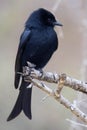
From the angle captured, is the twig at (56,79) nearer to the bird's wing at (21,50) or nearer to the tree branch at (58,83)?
the tree branch at (58,83)

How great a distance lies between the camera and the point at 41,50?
686cm

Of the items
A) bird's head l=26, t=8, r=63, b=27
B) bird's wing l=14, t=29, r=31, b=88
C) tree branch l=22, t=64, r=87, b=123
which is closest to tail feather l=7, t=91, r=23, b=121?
bird's wing l=14, t=29, r=31, b=88

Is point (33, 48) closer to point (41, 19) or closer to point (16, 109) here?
point (41, 19)

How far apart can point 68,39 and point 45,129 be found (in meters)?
0.98

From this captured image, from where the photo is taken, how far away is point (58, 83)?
588 cm

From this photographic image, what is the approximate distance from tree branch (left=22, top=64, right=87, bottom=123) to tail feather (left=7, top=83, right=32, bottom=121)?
30 centimetres

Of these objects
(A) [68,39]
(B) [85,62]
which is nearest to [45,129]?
(A) [68,39]

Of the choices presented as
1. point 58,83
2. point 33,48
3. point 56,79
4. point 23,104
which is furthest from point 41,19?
point 58,83

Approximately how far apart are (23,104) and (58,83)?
35.0 inches

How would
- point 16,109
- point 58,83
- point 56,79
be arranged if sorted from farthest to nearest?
point 16,109 → point 56,79 → point 58,83

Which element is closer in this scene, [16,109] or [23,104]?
[16,109]

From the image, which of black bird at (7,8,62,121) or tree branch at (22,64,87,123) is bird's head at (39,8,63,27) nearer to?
black bird at (7,8,62,121)

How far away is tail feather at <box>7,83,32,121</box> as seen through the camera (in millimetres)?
6542

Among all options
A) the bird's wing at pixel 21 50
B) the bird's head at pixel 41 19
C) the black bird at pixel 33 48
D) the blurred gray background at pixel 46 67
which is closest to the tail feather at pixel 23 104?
the black bird at pixel 33 48
